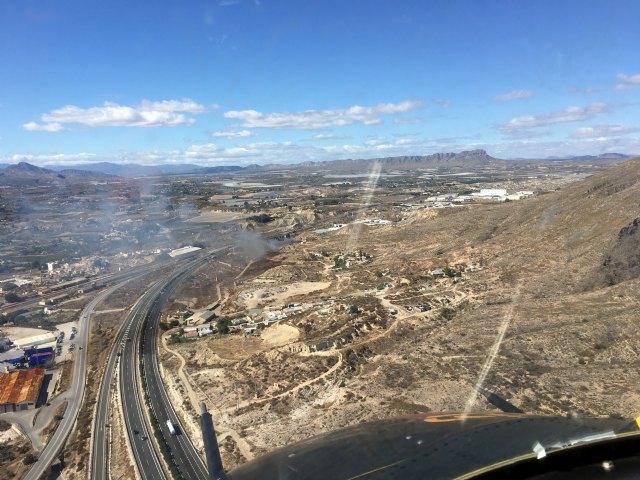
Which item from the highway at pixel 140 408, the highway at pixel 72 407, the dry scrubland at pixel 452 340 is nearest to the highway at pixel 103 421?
the highway at pixel 140 408

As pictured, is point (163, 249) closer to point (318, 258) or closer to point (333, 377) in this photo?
point (318, 258)

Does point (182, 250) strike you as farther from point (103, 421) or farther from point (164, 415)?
point (164, 415)

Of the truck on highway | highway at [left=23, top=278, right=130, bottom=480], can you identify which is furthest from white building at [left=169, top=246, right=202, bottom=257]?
the truck on highway

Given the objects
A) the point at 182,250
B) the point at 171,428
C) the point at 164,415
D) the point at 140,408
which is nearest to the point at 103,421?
the point at 140,408

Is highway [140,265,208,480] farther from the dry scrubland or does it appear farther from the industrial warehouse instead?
the industrial warehouse

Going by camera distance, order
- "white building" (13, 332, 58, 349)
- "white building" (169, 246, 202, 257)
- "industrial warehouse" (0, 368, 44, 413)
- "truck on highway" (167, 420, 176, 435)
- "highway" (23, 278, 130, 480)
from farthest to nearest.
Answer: "white building" (169, 246, 202, 257) → "white building" (13, 332, 58, 349) → "industrial warehouse" (0, 368, 44, 413) → "truck on highway" (167, 420, 176, 435) → "highway" (23, 278, 130, 480)

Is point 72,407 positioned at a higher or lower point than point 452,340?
lower
